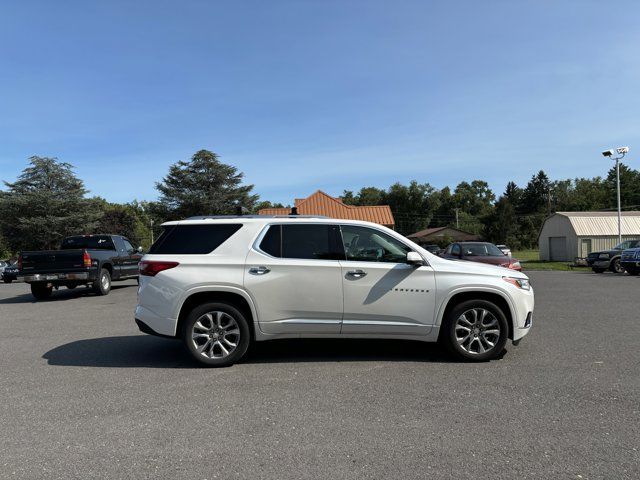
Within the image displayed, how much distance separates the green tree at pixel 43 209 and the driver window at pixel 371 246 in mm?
53743

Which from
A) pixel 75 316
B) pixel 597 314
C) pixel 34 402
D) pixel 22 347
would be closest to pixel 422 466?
pixel 34 402

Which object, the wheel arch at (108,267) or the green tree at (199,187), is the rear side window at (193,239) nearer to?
the wheel arch at (108,267)

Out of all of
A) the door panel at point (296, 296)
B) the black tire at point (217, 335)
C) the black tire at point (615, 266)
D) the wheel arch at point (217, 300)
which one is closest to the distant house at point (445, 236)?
the black tire at point (615, 266)

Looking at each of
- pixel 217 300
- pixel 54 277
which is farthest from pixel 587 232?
pixel 217 300

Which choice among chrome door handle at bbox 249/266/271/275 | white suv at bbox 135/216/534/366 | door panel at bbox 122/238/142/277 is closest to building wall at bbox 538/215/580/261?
door panel at bbox 122/238/142/277

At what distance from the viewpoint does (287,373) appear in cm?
599

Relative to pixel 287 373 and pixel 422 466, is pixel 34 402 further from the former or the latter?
pixel 422 466

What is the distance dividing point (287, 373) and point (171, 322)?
156 centimetres

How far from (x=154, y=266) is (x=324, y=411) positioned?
116 inches

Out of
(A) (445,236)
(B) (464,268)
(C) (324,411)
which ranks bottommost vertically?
(C) (324,411)

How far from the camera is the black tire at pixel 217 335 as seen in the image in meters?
6.25

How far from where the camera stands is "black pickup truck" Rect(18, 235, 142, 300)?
14547mm

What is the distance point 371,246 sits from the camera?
6.52 meters

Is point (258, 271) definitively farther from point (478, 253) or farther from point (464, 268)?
point (478, 253)
